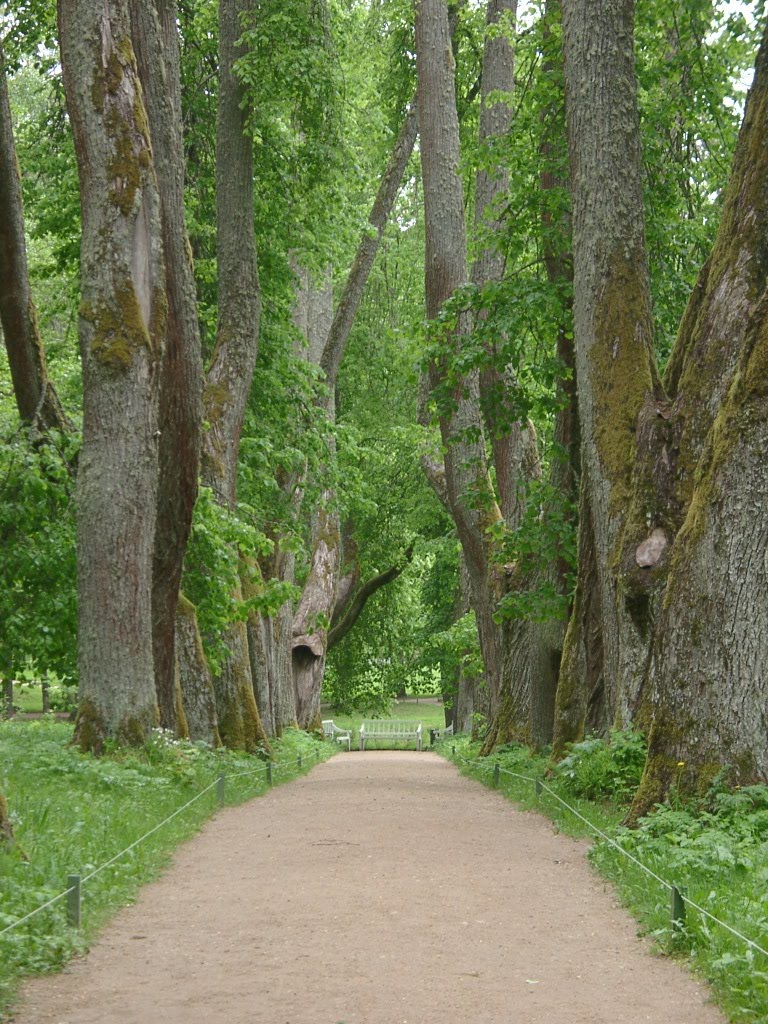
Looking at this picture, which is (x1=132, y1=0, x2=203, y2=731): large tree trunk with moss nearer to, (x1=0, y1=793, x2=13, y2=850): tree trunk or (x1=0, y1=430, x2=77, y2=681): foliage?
(x1=0, y1=430, x2=77, y2=681): foliage

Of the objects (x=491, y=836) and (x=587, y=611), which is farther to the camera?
(x=587, y=611)

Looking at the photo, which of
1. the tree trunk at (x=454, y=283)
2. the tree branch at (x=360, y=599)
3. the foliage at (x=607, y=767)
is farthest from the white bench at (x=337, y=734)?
the foliage at (x=607, y=767)

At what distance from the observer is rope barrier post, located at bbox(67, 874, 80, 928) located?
21.6ft

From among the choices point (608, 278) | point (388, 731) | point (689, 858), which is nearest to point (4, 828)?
point (689, 858)

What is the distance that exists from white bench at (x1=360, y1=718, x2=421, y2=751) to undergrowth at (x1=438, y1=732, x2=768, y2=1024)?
91.7 ft

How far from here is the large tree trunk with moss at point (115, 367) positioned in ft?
41.3

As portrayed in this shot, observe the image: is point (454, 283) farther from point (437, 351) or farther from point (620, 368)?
point (620, 368)

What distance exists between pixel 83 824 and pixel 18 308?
8.03m

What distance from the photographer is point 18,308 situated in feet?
49.8

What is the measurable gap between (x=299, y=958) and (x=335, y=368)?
77.3 ft

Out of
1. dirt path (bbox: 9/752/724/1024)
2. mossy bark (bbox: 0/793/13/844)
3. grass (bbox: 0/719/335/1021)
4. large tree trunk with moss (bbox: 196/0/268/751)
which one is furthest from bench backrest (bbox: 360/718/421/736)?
mossy bark (bbox: 0/793/13/844)

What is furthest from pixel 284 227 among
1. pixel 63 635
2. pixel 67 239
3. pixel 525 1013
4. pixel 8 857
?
pixel 525 1013

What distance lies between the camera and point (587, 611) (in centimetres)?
1430

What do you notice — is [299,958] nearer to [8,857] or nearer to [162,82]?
[8,857]
